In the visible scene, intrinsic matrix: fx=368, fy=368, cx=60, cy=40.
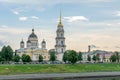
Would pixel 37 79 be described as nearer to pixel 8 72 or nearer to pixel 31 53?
pixel 8 72

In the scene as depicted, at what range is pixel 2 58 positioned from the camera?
141625mm

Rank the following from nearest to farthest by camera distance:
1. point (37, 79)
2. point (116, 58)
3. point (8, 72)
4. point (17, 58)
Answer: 1. point (37, 79)
2. point (8, 72)
3. point (17, 58)
4. point (116, 58)

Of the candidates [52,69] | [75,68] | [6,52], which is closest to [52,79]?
[52,69]

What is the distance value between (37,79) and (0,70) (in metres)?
29.6

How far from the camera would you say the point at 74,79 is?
66.1 meters

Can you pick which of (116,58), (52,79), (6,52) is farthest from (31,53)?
(52,79)

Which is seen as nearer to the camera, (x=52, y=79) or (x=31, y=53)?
(x=52, y=79)

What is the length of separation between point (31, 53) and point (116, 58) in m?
47.9

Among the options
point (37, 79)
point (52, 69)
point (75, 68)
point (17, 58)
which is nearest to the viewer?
point (37, 79)

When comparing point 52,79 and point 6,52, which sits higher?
point 6,52

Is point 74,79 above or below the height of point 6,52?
below

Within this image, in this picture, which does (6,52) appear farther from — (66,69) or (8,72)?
(8,72)

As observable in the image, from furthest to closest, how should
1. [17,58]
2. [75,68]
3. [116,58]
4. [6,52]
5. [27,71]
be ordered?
[116,58], [17,58], [6,52], [75,68], [27,71]

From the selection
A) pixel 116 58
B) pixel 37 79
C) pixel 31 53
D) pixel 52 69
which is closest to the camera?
pixel 37 79
